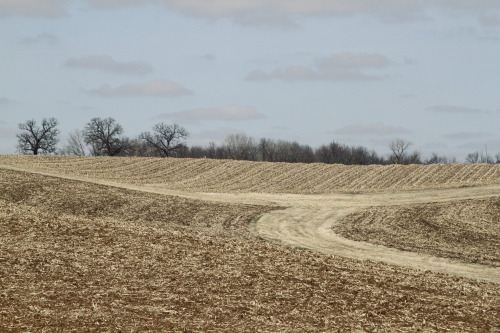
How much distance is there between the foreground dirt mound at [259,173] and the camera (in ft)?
206

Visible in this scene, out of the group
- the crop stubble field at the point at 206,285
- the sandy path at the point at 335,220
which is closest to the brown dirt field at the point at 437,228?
the crop stubble field at the point at 206,285

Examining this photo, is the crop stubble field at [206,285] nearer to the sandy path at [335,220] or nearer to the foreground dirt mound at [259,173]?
the sandy path at [335,220]

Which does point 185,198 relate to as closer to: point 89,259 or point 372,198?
point 372,198

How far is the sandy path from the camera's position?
27000 millimetres

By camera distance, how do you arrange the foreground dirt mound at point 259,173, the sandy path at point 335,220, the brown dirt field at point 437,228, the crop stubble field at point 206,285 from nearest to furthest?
the crop stubble field at point 206,285
the sandy path at point 335,220
the brown dirt field at point 437,228
the foreground dirt mound at point 259,173

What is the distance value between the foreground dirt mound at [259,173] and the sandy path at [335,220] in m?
9.72

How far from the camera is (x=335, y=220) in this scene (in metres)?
39.4

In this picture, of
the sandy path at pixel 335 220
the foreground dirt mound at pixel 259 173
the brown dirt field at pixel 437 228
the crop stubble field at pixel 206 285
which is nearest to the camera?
the crop stubble field at pixel 206 285

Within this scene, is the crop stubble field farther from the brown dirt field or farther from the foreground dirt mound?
the foreground dirt mound

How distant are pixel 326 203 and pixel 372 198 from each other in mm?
5042

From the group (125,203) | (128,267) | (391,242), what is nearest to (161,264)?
(128,267)

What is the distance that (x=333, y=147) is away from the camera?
545 feet

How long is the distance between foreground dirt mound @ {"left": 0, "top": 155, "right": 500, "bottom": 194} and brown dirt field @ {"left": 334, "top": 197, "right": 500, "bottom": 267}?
56.6 feet

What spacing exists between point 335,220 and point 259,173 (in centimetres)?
3214
